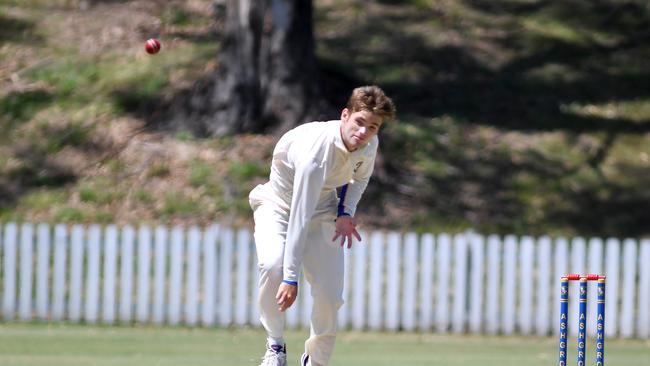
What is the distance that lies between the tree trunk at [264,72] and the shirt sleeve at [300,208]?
29.9 ft

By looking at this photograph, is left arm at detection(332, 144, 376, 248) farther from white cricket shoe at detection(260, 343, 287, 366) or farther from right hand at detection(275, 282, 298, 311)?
white cricket shoe at detection(260, 343, 287, 366)

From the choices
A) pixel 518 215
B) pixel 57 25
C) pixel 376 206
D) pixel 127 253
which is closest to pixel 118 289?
pixel 127 253

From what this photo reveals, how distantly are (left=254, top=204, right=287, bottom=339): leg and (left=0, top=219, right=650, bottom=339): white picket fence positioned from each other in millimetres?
5108

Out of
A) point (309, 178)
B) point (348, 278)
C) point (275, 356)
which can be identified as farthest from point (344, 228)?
point (348, 278)

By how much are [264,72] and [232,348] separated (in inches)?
242

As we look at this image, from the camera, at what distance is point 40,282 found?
12.1 m

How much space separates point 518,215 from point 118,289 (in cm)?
537

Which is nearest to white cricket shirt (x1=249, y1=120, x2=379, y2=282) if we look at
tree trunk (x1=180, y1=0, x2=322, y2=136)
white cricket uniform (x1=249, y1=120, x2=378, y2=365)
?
white cricket uniform (x1=249, y1=120, x2=378, y2=365)

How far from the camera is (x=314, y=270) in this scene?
22.4ft

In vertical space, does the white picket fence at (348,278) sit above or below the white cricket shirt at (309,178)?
below

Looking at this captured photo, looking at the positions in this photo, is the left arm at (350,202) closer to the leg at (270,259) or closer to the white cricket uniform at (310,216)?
the white cricket uniform at (310,216)

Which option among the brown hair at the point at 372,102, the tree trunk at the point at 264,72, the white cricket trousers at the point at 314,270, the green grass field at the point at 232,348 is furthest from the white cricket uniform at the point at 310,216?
the tree trunk at the point at 264,72

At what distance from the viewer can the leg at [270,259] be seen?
6.69 m

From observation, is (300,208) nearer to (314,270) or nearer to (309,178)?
(309,178)
